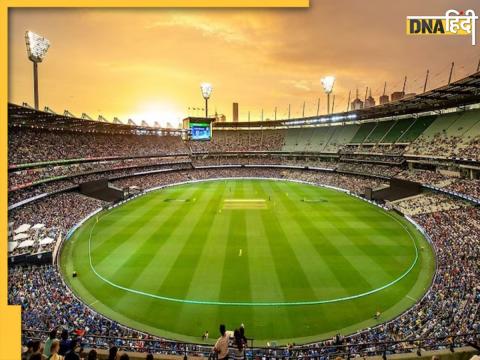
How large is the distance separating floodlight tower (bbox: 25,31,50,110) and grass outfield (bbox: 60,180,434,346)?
20.1m

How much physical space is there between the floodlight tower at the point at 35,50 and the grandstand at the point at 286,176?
Result: 5.65 metres

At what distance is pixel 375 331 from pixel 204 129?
2157 inches

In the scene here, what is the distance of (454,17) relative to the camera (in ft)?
35.7

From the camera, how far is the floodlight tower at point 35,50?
131 feet

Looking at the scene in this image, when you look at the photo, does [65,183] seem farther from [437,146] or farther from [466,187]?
[437,146]

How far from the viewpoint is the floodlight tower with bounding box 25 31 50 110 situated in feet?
131

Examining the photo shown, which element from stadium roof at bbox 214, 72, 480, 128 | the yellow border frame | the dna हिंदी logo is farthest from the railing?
stadium roof at bbox 214, 72, 480, 128

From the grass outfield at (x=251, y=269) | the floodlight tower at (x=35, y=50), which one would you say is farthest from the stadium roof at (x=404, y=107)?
the grass outfield at (x=251, y=269)

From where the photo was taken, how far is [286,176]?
2940 inches

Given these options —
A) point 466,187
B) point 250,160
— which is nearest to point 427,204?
point 466,187

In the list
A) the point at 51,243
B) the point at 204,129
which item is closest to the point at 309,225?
the point at 51,243

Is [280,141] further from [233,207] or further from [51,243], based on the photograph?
[51,243]

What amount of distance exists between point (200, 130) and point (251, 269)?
4559cm

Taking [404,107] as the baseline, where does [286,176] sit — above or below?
below
